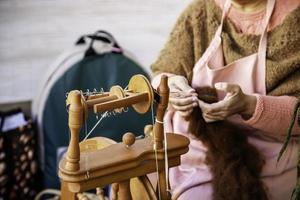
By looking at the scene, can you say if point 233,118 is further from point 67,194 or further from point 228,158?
point 67,194

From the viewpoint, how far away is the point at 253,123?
3.54ft

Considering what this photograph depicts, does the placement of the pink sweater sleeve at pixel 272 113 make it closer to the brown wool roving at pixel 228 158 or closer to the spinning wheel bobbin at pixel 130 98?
the brown wool roving at pixel 228 158

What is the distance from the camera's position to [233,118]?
3.74 ft

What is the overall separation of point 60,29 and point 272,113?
43.9 inches

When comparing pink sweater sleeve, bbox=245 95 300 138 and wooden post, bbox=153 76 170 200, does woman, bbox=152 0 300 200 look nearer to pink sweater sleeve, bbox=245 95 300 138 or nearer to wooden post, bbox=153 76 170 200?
pink sweater sleeve, bbox=245 95 300 138

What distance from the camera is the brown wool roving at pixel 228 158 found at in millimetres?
1049

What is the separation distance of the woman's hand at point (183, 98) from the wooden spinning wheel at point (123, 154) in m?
0.18

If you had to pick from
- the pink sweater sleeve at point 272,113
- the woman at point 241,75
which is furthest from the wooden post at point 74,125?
the pink sweater sleeve at point 272,113

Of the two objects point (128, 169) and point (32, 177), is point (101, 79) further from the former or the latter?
point (128, 169)

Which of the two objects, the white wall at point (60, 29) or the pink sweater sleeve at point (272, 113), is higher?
the white wall at point (60, 29)

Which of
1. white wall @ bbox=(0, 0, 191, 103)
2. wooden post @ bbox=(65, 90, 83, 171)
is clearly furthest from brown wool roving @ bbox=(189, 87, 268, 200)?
white wall @ bbox=(0, 0, 191, 103)

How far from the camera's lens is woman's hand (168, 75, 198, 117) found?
3.49 ft

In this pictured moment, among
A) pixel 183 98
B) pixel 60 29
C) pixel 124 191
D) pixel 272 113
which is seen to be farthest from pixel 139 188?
pixel 60 29

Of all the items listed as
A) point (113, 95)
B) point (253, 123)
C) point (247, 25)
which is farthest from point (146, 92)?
point (247, 25)
